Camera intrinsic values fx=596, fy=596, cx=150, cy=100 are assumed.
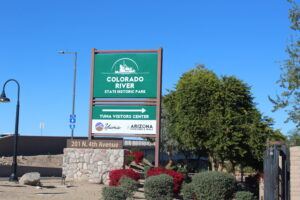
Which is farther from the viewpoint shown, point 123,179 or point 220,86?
point 220,86

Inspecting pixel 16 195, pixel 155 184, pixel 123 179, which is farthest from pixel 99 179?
pixel 155 184

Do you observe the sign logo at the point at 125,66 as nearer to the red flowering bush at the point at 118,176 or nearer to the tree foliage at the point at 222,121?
the red flowering bush at the point at 118,176

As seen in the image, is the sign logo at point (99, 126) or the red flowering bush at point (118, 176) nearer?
the red flowering bush at point (118, 176)

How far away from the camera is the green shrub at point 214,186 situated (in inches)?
719

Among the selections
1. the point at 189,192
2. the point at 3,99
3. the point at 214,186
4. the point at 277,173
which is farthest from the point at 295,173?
the point at 3,99

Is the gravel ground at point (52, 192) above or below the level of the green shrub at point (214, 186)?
below

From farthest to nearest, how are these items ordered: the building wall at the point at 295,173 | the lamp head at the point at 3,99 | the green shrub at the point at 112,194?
the lamp head at the point at 3,99 → the green shrub at the point at 112,194 → the building wall at the point at 295,173

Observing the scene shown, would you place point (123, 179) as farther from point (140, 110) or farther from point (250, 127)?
point (250, 127)

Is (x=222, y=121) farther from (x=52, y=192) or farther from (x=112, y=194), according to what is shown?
(x=112, y=194)

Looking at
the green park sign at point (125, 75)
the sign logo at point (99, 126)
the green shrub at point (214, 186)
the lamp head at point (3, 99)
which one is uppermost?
the green park sign at point (125, 75)

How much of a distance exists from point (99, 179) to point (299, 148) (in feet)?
67.0

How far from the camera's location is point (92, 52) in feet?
96.8

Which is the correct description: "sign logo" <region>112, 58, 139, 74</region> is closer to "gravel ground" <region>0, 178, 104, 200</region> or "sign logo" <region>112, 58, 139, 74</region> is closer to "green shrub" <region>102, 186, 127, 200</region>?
"gravel ground" <region>0, 178, 104, 200</region>

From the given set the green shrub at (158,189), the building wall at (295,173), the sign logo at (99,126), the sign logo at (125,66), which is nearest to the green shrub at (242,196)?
the green shrub at (158,189)
